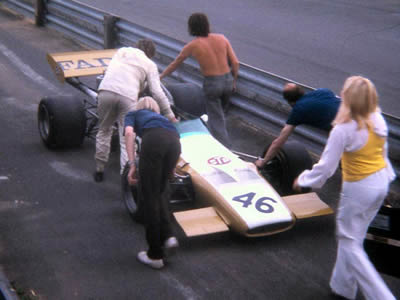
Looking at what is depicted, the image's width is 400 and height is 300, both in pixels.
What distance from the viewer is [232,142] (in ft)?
27.1

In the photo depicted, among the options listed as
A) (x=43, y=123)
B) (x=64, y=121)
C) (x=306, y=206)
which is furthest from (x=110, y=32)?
(x=306, y=206)

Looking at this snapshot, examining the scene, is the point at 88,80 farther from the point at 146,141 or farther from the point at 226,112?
the point at 146,141

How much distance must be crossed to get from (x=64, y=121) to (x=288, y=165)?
2846 mm

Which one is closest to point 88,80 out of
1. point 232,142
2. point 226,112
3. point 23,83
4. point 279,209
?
point 23,83

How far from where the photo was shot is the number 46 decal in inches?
216

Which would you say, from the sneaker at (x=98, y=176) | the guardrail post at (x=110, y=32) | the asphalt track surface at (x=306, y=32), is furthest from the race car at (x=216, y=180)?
the asphalt track surface at (x=306, y=32)

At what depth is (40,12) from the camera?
1412 cm

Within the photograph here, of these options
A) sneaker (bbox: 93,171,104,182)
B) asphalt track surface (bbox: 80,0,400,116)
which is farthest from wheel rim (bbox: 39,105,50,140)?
asphalt track surface (bbox: 80,0,400,116)

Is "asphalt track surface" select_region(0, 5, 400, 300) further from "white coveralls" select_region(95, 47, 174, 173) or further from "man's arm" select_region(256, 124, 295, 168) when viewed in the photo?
"white coveralls" select_region(95, 47, 174, 173)

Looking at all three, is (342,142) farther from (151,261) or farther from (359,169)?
(151,261)

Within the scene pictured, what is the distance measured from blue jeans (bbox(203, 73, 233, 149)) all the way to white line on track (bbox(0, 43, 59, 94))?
11.0ft

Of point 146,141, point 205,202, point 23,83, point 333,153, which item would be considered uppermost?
point 333,153

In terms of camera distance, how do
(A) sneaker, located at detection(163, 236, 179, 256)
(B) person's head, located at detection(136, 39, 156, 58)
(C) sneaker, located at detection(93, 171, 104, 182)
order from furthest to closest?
(C) sneaker, located at detection(93, 171, 104, 182)
(B) person's head, located at detection(136, 39, 156, 58)
(A) sneaker, located at detection(163, 236, 179, 256)

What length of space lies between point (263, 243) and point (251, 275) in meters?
0.58
